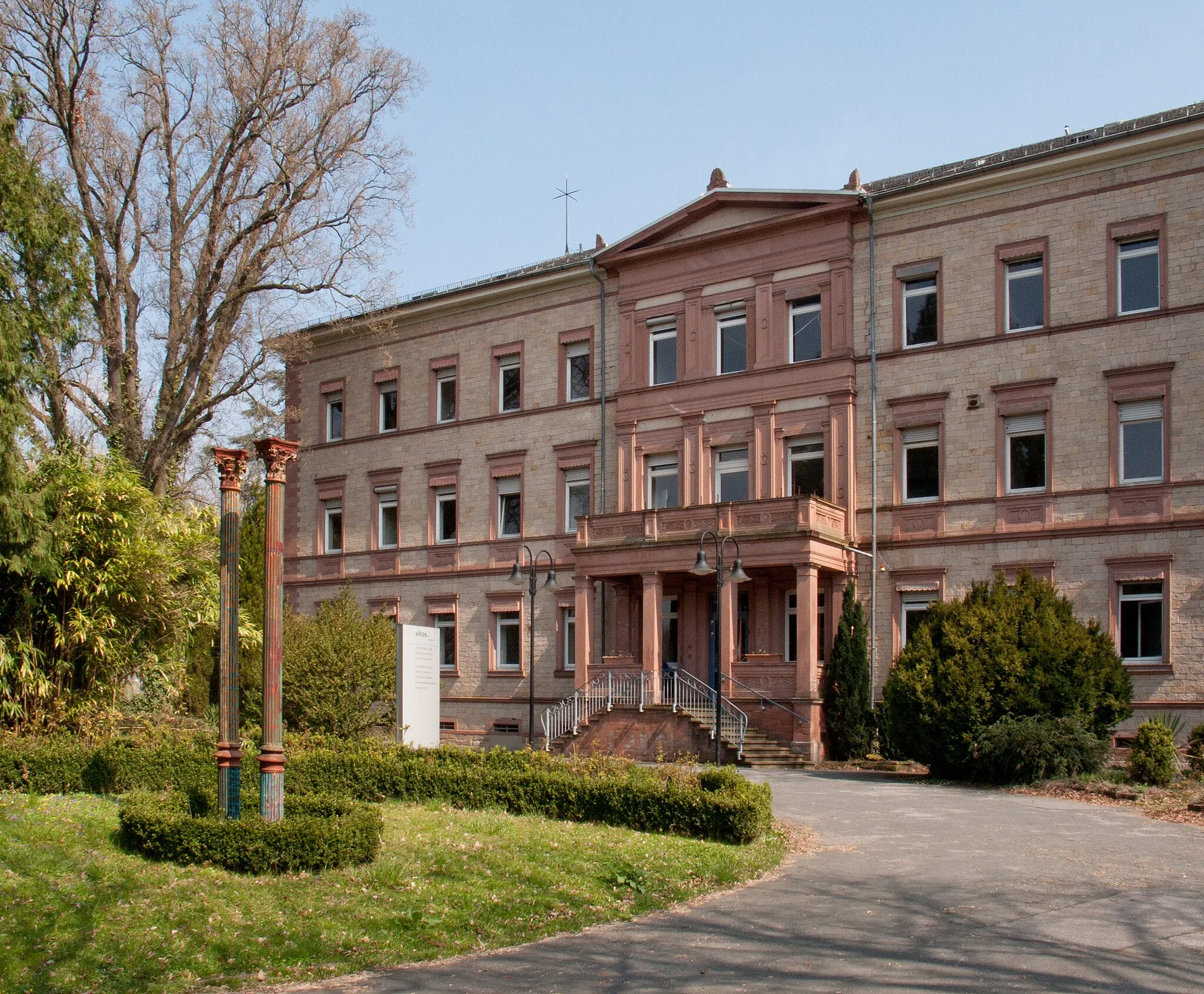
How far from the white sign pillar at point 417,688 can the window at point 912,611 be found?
12139mm

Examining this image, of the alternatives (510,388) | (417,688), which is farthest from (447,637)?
(417,688)

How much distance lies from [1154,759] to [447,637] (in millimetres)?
21608

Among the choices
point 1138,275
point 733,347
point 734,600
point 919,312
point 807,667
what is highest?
point 1138,275

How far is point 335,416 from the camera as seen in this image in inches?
1657

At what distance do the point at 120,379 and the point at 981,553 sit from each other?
20318 millimetres

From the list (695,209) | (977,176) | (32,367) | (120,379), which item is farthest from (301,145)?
(977,176)

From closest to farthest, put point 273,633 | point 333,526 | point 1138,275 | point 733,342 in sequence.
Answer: point 273,633, point 1138,275, point 733,342, point 333,526

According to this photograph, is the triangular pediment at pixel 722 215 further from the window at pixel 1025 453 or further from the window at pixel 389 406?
the window at pixel 389 406

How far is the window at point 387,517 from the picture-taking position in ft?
131

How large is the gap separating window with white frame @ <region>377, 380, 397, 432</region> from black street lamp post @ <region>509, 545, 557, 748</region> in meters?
6.87

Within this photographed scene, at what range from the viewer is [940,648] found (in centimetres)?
2369

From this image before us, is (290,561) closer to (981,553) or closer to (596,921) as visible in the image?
(981,553)

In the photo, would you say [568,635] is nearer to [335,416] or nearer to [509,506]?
[509,506]

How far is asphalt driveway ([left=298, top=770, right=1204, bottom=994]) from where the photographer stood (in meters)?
9.04
